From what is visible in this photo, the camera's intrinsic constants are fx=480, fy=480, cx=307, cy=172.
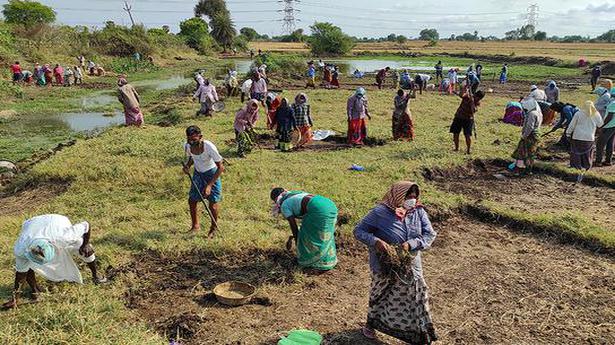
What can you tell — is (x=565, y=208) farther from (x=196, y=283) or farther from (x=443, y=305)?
(x=196, y=283)

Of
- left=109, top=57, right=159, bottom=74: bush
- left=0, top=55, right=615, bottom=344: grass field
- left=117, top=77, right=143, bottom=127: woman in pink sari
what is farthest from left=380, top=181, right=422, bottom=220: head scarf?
left=109, top=57, right=159, bottom=74: bush

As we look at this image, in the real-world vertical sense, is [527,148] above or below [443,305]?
above

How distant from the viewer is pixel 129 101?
43.4 ft

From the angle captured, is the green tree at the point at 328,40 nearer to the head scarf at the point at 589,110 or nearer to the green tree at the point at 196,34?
the green tree at the point at 196,34

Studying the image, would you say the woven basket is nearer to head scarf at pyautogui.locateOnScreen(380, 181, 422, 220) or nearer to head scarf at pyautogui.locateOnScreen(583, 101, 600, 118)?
head scarf at pyautogui.locateOnScreen(380, 181, 422, 220)

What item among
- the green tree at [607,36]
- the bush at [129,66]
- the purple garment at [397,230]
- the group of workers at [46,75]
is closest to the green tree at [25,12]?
the bush at [129,66]

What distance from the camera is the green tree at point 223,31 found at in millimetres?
67562

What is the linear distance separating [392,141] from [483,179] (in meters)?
3.17

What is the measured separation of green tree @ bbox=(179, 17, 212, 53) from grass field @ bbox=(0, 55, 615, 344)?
48982mm

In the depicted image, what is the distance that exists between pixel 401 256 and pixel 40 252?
3491 millimetres

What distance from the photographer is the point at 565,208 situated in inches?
323

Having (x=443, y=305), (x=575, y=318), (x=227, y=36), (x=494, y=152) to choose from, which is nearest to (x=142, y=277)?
(x=443, y=305)

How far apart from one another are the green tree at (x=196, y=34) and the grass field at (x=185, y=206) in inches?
1928

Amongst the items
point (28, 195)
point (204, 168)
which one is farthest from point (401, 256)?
point (28, 195)
